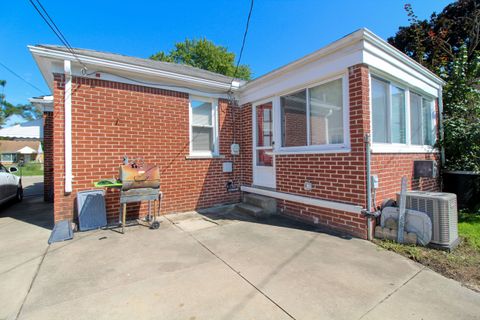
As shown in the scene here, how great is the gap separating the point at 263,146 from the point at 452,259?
4196 mm

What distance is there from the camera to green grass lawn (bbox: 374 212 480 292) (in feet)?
9.46

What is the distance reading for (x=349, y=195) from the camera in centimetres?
418

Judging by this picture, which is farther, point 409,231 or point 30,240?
point 30,240

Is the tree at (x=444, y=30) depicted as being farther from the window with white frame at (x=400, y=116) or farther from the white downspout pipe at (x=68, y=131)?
the white downspout pipe at (x=68, y=131)

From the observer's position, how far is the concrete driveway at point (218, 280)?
7.22 feet

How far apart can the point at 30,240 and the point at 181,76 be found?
14.5ft

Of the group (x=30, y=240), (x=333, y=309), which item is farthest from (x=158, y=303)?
(x=30, y=240)

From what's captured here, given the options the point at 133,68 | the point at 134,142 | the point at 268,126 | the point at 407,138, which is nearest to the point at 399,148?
the point at 407,138

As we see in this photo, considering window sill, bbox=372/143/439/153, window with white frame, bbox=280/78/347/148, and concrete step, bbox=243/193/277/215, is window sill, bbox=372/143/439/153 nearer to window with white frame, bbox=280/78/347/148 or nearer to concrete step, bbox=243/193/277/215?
window with white frame, bbox=280/78/347/148

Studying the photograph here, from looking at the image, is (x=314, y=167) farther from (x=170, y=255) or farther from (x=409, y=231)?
(x=170, y=255)

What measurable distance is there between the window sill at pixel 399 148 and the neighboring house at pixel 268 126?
3 cm

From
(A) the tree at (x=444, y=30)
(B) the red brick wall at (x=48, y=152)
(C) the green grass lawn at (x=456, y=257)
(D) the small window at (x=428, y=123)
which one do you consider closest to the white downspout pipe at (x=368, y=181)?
(C) the green grass lawn at (x=456, y=257)

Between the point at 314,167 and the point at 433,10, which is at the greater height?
the point at 433,10

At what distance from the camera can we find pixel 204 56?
27.3 m
